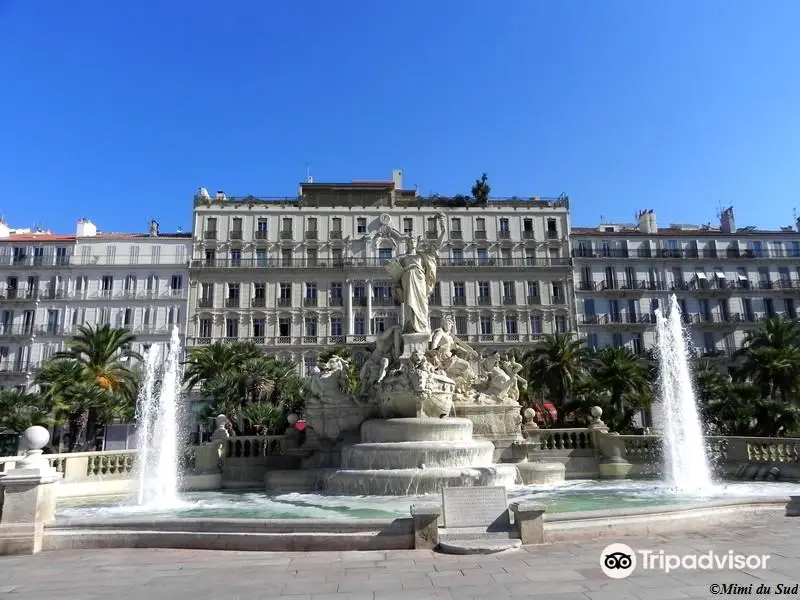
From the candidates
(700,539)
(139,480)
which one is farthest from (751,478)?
(139,480)

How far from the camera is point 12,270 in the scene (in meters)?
50.7

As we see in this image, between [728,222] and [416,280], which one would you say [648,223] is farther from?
[416,280]

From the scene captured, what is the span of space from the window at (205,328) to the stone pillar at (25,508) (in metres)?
44.1

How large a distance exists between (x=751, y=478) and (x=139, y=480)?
54.6 ft

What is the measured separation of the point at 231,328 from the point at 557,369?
29.4m

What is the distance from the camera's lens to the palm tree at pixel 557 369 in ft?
120

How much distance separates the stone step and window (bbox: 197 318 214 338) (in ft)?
154

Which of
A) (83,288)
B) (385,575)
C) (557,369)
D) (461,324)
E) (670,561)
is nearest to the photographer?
(385,575)

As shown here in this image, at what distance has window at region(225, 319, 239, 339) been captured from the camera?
51906 mm

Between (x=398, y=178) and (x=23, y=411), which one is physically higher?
(x=398, y=178)

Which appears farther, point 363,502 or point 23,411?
point 23,411

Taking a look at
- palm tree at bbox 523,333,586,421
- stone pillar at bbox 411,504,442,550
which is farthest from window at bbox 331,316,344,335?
stone pillar at bbox 411,504,442,550

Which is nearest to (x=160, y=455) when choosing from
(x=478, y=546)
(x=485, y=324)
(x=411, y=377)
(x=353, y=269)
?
(x=411, y=377)

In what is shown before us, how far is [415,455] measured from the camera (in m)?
14.2
